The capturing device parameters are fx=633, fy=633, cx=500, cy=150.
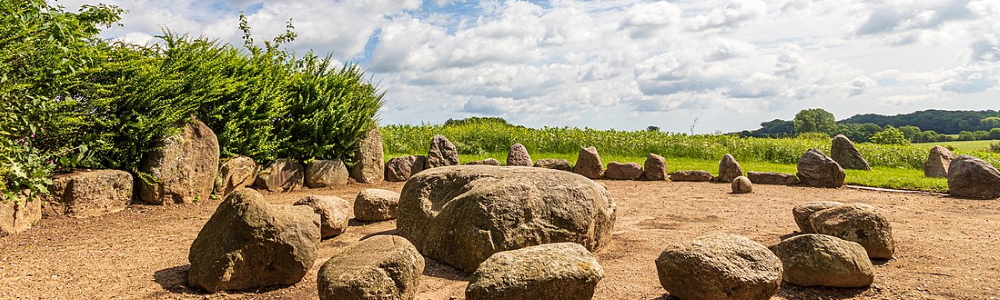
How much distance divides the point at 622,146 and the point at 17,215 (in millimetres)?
16329

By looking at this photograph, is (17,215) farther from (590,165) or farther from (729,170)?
(729,170)

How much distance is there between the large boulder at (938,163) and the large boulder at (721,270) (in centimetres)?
1437

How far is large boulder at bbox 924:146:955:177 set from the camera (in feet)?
53.5

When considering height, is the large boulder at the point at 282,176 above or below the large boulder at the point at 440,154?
below

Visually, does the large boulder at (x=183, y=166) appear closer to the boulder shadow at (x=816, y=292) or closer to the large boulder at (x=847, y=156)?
the boulder shadow at (x=816, y=292)

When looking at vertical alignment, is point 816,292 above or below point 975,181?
below

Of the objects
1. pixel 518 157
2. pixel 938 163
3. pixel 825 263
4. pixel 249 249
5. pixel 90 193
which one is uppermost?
pixel 518 157

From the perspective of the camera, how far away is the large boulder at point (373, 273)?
462 cm

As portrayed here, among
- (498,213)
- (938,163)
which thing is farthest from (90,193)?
(938,163)

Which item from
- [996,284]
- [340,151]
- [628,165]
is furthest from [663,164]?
[996,284]

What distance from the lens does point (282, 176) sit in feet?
42.0

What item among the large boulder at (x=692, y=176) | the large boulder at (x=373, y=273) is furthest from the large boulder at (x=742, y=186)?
the large boulder at (x=373, y=273)

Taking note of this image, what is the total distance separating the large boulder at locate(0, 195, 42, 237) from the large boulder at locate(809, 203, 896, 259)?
9.39 m

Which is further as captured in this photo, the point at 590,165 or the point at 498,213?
the point at 590,165
